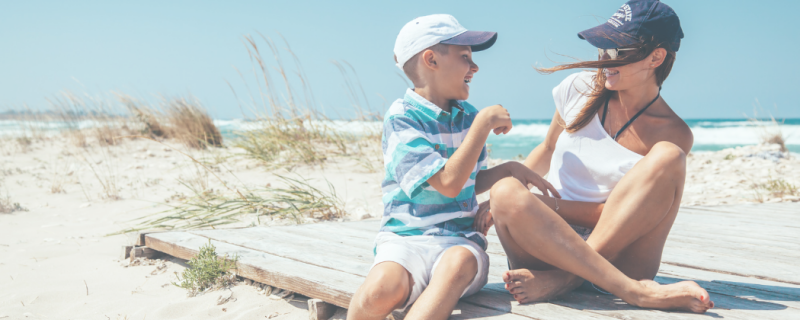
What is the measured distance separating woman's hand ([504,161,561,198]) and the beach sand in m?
0.97

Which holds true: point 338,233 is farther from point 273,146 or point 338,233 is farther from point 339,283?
point 273,146

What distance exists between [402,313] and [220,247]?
1.29m

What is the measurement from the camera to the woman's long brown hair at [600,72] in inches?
64.5

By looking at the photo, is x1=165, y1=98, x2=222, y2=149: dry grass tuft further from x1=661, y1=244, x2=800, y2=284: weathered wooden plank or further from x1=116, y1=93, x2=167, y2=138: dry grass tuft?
x1=661, y1=244, x2=800, y2=284: weathered wooden plank

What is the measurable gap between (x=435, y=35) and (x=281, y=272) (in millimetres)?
1100

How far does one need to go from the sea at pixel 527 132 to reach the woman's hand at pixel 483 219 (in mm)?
4143

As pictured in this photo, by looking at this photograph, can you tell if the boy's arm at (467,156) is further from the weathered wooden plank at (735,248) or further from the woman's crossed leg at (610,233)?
the weathered wooden plank at (735,248)

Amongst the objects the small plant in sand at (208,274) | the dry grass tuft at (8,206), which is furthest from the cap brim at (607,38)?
the dry grass tuft at (8,206)

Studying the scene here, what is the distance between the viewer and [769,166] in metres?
6.60

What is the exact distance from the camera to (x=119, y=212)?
4.18 m

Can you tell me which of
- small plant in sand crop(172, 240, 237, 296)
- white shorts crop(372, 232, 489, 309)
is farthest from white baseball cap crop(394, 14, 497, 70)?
small plant in sand crop(172, 240, 237, 296)

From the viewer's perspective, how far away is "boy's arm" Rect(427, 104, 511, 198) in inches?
58.9

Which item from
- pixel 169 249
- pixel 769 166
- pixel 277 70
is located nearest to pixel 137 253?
pixel 169 249

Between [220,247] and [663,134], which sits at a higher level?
[663,134]
